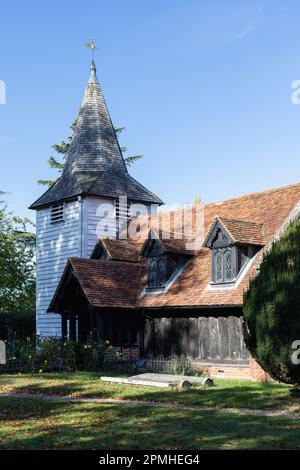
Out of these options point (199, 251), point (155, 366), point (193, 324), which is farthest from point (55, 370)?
point (199, 251)

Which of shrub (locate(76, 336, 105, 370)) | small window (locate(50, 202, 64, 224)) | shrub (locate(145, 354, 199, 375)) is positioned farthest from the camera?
small window (locate(50, 202, 64, 224))

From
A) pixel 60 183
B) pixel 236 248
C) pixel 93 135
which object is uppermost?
pixel 93 135

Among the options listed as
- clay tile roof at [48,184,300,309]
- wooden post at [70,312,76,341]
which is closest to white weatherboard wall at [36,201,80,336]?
wooden post at [70,312,76,341]

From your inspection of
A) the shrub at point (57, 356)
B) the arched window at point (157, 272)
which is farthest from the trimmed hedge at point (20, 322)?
the arched window at point (157, 272)

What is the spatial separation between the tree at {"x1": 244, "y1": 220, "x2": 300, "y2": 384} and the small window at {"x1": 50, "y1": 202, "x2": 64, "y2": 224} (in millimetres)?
18306

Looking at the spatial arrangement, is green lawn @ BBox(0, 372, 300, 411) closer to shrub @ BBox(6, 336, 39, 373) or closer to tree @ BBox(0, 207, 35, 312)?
shrub @ BBox(6, 336, 39, 373)

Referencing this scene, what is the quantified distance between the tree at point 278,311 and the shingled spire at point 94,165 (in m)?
16.6

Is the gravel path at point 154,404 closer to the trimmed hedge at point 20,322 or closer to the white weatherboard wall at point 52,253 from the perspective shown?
the white weatherboard wall at point 52,253

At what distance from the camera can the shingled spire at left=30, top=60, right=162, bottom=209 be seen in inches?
1345

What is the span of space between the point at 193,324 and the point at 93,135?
49.5 feet

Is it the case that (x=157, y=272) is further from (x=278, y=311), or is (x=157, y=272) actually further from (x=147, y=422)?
(x=147, y=422)

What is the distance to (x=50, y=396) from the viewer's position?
18516 mm

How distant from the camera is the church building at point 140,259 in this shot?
944 inches

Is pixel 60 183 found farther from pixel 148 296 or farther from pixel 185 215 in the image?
pixel 148 296
